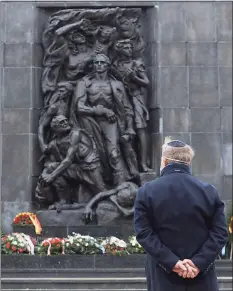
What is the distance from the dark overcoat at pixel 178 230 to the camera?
5195mm

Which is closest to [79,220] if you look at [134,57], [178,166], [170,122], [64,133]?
[64,133]

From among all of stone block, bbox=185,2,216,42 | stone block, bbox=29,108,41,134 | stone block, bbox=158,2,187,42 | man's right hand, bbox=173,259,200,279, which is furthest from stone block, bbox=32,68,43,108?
man's right hand, bbox=173,259,200,279

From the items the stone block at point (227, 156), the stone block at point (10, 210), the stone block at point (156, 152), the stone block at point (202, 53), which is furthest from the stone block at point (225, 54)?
the stone block at point (10, 210)

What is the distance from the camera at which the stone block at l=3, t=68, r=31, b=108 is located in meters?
16.3

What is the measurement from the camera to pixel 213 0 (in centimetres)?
1680

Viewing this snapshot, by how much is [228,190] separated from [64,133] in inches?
169

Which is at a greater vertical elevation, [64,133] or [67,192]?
[64,133]

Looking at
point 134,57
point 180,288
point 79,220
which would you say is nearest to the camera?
point 180,288

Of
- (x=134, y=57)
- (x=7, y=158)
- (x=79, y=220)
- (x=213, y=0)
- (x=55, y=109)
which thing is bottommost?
(x=79, y=220)

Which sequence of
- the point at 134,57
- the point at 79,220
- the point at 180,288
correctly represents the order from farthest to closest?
the point at 134,57, the point at 79,220, the point at 180,288

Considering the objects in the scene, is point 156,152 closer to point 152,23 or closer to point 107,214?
point 107,214

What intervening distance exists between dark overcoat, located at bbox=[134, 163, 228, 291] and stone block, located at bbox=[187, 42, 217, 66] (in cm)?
1147

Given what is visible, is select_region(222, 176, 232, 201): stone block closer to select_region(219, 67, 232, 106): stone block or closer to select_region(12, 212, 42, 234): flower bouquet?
select_region(219, 67, 232, 106): stone block

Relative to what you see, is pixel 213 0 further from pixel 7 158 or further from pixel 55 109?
pixel 7 158
